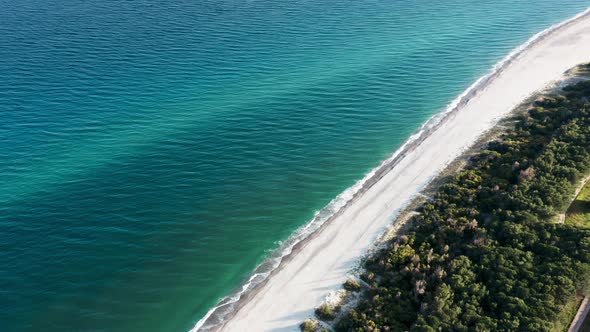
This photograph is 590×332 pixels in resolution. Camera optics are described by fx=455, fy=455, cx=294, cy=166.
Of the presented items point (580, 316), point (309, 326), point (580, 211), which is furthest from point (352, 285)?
point (580, 211)

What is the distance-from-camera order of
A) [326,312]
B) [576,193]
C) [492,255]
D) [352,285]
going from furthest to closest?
1. [576,193]
2. [352,285]
3. [492,255]
4. [326,312]

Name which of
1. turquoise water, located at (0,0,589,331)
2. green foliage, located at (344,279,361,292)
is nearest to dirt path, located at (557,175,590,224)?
green foliage, located at (344,279,361,292)

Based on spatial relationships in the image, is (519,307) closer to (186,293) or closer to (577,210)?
(577,210)

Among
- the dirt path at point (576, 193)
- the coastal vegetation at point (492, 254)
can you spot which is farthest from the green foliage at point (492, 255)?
the dirt path at point (576, 193)

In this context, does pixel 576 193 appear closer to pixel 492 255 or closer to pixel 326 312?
pixel 492 255

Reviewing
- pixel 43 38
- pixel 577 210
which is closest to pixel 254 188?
pixel 577 210

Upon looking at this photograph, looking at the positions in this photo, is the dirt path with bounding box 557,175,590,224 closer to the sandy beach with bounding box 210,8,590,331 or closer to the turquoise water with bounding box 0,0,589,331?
the sandy beach with bounding box 210,8,590,331
